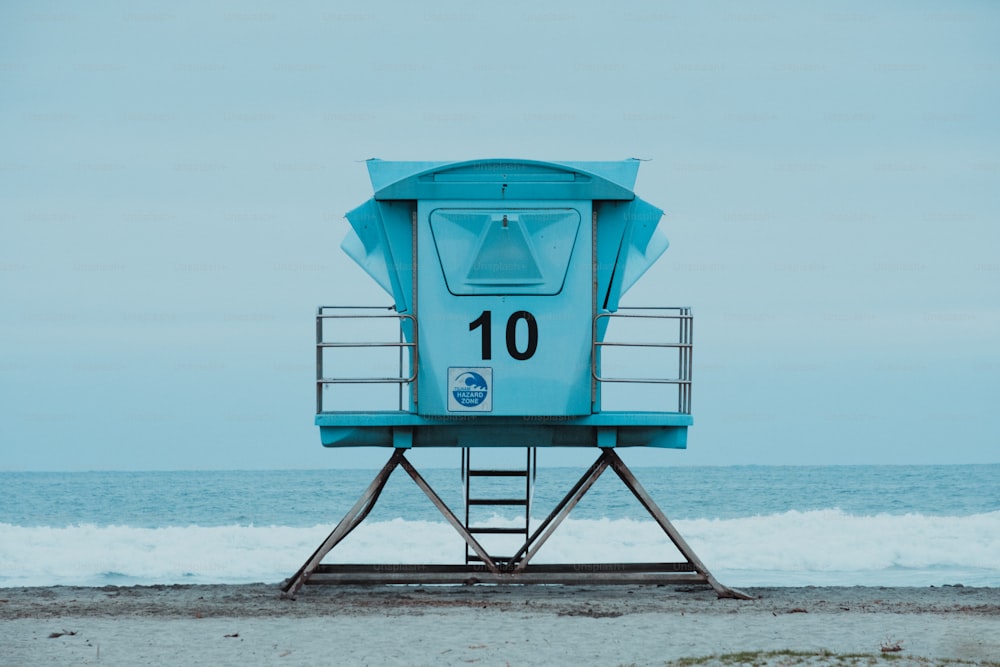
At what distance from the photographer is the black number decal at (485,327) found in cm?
1490

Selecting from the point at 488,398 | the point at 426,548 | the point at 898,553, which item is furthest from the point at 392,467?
the point at 898,553

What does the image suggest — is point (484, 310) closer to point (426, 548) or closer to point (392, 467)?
point (392, 467)

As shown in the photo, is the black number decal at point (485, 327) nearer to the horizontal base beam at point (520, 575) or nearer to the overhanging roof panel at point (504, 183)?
the overhanging roof panel at point (504, 183)

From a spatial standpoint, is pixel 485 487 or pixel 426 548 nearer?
pixel 426 548

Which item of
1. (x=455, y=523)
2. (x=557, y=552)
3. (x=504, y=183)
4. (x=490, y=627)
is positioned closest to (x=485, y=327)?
(x=504, y=183)

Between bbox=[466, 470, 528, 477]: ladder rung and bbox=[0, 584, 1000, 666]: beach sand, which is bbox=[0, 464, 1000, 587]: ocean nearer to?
bbox=[0, 584, 1000, 666]: beach sand

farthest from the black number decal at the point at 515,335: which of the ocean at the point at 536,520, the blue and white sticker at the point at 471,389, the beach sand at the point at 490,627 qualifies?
the ocean at the point at 536,520

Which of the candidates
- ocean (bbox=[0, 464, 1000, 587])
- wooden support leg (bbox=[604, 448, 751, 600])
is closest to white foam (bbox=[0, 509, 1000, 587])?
ocean (bbox=[0, 464, 1000, 587])

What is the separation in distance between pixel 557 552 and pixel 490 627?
14109 mm

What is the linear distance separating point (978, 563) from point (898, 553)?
1659mm

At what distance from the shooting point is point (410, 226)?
600 inches

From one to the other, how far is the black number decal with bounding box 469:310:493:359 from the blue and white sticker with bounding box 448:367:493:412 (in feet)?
0.86

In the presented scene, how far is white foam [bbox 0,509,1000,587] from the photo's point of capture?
80.7ft

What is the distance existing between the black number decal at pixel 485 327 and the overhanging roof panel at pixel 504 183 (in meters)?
1.41
